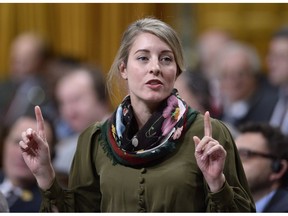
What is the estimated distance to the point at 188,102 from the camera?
5719 millimetres

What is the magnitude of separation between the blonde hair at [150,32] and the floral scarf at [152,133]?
131mm

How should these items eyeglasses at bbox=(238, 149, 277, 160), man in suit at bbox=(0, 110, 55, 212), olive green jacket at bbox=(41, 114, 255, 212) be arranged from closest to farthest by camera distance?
olive green jacket at bbox=(41, 114, 255, 212), eyeglasses at bbox=(238, 149, 277, 160), man in suit at bbox=(0, 110, 55, 212)

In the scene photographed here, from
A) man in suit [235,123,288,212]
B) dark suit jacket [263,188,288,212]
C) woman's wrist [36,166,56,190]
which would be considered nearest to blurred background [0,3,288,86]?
man in suit [235,123,288,212]

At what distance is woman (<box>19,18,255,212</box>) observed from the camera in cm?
357

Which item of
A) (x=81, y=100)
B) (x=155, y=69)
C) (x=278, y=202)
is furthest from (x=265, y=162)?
(x=81, y=100)

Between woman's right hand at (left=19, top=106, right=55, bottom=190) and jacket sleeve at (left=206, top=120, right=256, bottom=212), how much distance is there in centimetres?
56

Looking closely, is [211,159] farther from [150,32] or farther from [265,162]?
[265,162]

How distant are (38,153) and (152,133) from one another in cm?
40

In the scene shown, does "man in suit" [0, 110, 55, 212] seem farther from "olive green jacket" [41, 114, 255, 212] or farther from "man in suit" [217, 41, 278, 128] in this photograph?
"man in suit" [217, 41, 278, 128]

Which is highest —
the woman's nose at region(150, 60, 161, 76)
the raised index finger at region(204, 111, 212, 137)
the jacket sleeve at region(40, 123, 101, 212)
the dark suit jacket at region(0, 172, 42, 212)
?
the woman's nose at region(150, 60, 161, 76)

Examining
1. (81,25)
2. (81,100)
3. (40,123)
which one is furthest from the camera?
(81,25)

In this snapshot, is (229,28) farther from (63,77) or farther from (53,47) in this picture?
(63,77)

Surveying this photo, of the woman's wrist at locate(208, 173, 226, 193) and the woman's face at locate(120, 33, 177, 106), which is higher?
the woman's face at locate(120, 33, 177, 106)

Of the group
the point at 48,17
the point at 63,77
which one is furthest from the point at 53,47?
the point at 63,77
